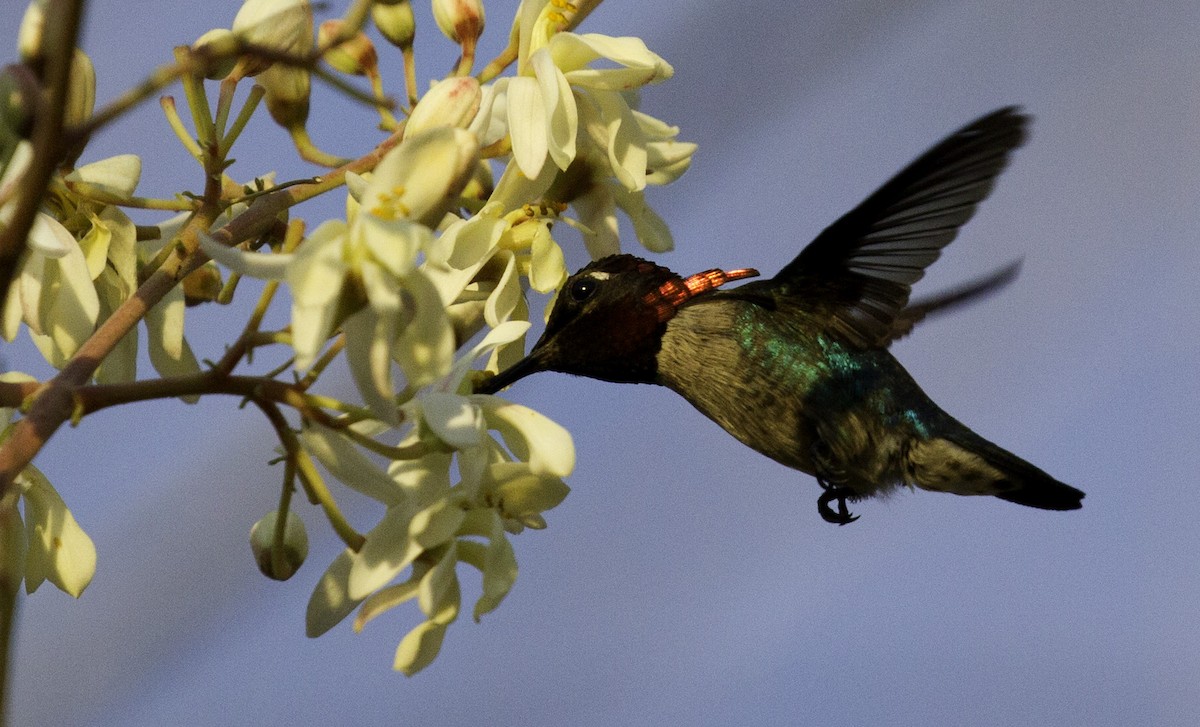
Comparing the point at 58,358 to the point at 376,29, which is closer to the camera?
the point at 58,358

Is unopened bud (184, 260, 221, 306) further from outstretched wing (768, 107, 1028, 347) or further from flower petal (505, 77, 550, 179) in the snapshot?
outstretched wing (768, 107, 1028, 347)

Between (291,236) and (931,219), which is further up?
(931,219)

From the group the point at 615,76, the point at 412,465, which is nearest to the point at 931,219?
the point at 615,76

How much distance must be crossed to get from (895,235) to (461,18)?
391 mm

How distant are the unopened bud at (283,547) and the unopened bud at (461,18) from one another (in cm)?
33

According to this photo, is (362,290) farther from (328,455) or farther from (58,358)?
(58,358)

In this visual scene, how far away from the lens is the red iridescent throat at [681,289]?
1162 mm

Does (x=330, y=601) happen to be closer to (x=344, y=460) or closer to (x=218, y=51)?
(x=344, y=460)

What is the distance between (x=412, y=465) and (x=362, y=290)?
0.39 ft

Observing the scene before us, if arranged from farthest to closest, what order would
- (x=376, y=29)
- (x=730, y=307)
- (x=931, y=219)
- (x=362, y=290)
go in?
1. (x=730, y=307)
2. (x=931, y=219)
3. (x=376, y=29)
4. (x=362, y=290)

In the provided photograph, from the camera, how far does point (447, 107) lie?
71cm

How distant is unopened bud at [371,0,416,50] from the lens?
92cm

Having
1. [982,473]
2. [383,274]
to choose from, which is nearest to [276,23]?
[383,274]

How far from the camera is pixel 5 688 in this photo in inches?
16.3
